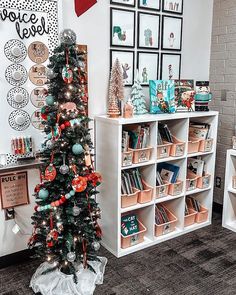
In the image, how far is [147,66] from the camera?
10.2 feet

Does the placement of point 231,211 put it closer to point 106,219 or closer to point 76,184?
point 106,219

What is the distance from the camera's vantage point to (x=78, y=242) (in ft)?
7.46

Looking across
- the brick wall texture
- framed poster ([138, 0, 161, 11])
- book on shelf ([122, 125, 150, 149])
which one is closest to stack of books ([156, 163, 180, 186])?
book on shelf ([122, 125, 150, 149])

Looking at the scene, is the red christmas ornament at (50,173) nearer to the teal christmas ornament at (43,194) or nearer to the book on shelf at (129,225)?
the teal christmas ornament at (43,194)

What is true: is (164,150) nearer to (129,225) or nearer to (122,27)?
(129,225)

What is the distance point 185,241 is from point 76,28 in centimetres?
216

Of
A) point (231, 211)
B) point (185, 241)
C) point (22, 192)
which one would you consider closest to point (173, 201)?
point (185, 241)

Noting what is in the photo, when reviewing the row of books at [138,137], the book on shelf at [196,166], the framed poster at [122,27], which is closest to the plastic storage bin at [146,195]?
the row of books at [138,137]

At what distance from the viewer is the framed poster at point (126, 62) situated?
9.50 feet

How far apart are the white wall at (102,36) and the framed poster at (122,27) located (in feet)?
0.15

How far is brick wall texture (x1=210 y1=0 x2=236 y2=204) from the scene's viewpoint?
337 centimetres

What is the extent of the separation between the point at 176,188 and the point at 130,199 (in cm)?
53

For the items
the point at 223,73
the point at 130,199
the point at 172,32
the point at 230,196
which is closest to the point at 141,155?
the point at 130,199

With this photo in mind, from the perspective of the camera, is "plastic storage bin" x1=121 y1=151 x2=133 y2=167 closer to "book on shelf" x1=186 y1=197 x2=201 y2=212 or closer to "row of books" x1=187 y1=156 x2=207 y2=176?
"row of books" x1=187 y1=156 x2=207 y2=176
